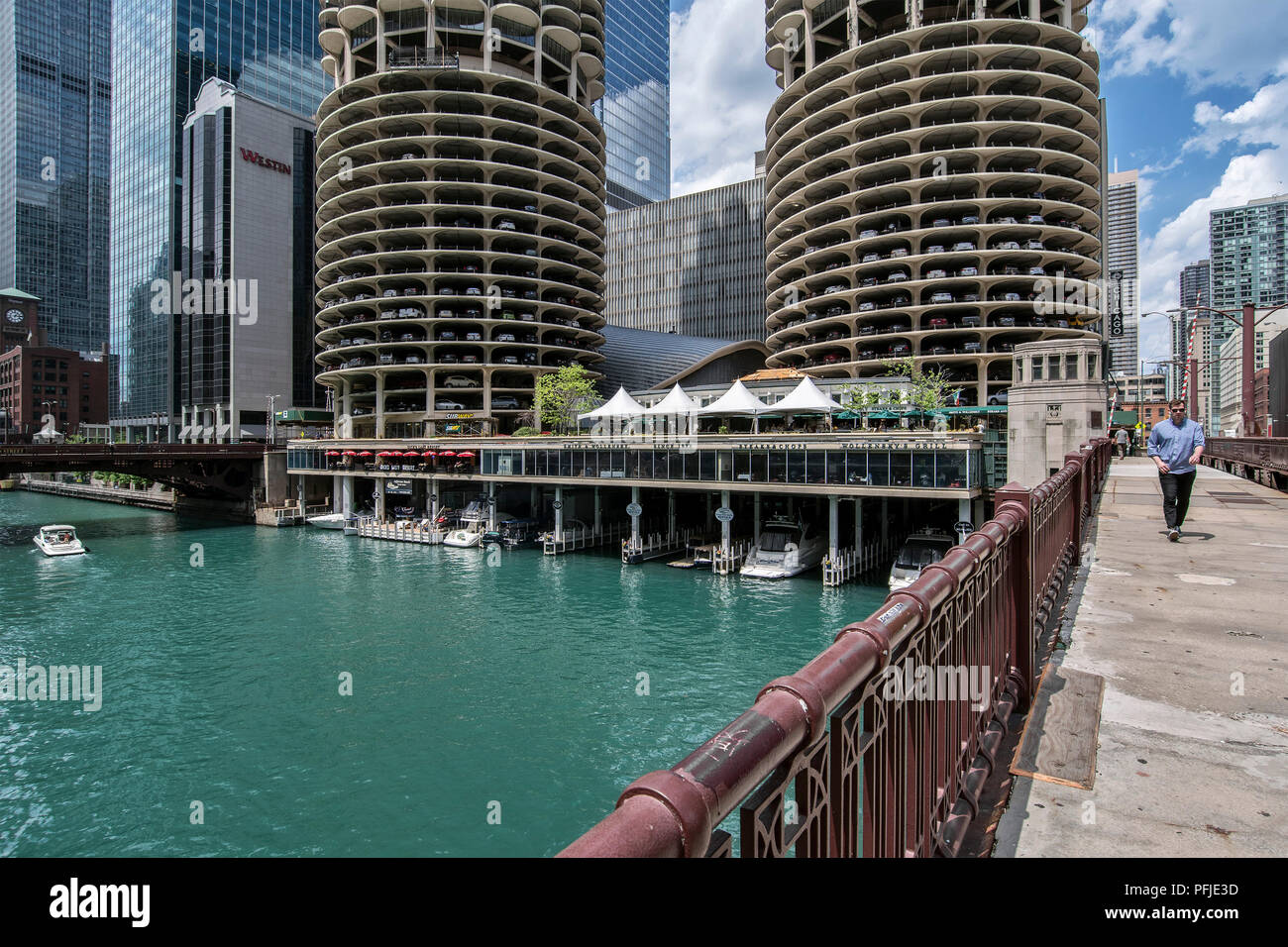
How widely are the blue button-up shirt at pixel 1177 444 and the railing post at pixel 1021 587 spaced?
27.7 ft

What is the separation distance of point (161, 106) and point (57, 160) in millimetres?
89603

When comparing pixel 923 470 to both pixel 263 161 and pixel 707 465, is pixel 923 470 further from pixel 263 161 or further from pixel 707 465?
pixel 263 161

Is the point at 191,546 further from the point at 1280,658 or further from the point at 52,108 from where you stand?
the point at 52,108

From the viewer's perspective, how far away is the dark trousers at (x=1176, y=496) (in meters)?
12.3

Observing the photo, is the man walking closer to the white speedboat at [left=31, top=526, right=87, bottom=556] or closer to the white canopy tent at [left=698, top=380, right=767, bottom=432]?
the white canopy tent at [left=698, top=380, right=767, bottom=432]

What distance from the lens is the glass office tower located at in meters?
125

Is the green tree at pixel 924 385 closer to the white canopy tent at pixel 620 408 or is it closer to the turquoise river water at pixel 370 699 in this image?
the white canopy tent at pixel 620 408

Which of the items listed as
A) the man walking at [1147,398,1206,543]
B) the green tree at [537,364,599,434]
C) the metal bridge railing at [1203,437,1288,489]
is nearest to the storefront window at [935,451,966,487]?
the metal bridge railing at [1203,437,1288,489]

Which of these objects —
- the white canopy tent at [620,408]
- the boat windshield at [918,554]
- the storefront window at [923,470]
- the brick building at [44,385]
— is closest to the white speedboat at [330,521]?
the white canopy tent at [620,408]

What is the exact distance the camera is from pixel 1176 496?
12.4 metres

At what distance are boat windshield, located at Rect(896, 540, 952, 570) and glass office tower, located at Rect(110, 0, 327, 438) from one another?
132 m

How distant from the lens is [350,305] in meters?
82.8
